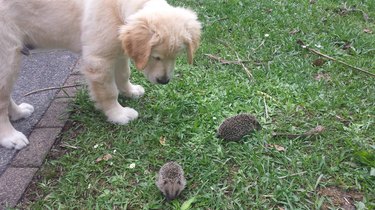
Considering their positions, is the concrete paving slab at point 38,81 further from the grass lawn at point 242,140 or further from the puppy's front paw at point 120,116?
the puppy's front paw at point 120,116

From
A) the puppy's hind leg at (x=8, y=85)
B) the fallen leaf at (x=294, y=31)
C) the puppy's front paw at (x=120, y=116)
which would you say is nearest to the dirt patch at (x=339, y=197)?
the puppy's front paw at (x=120, y=116)

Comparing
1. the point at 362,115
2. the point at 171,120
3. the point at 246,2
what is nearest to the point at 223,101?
the point at 171,120

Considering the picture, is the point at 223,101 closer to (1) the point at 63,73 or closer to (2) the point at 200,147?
(2) the point at 200,147

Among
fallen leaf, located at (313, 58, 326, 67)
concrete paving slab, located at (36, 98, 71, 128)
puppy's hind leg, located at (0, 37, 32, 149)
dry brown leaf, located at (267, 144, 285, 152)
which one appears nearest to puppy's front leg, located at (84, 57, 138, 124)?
concrete paving slab, located at (36, 98, 71, 128)

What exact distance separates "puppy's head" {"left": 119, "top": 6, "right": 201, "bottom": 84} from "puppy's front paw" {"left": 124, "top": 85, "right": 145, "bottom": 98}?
0.87 metres

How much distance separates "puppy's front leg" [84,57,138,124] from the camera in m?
3.14

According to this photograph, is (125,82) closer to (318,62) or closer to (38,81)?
(38,81)

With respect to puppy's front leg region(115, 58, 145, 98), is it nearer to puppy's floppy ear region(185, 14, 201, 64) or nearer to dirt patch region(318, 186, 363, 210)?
puppy's floppy ear region(185, 14, 201, 64)

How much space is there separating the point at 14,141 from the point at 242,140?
186 cm

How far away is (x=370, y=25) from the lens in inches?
201

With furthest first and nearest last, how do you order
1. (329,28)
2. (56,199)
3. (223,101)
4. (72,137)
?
(329,28) < (223,101) < (72,137) < (56,199)

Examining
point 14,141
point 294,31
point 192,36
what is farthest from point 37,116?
point 294,31

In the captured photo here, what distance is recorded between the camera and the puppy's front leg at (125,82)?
3.53 m

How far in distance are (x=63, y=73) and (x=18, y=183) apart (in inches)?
69.4
